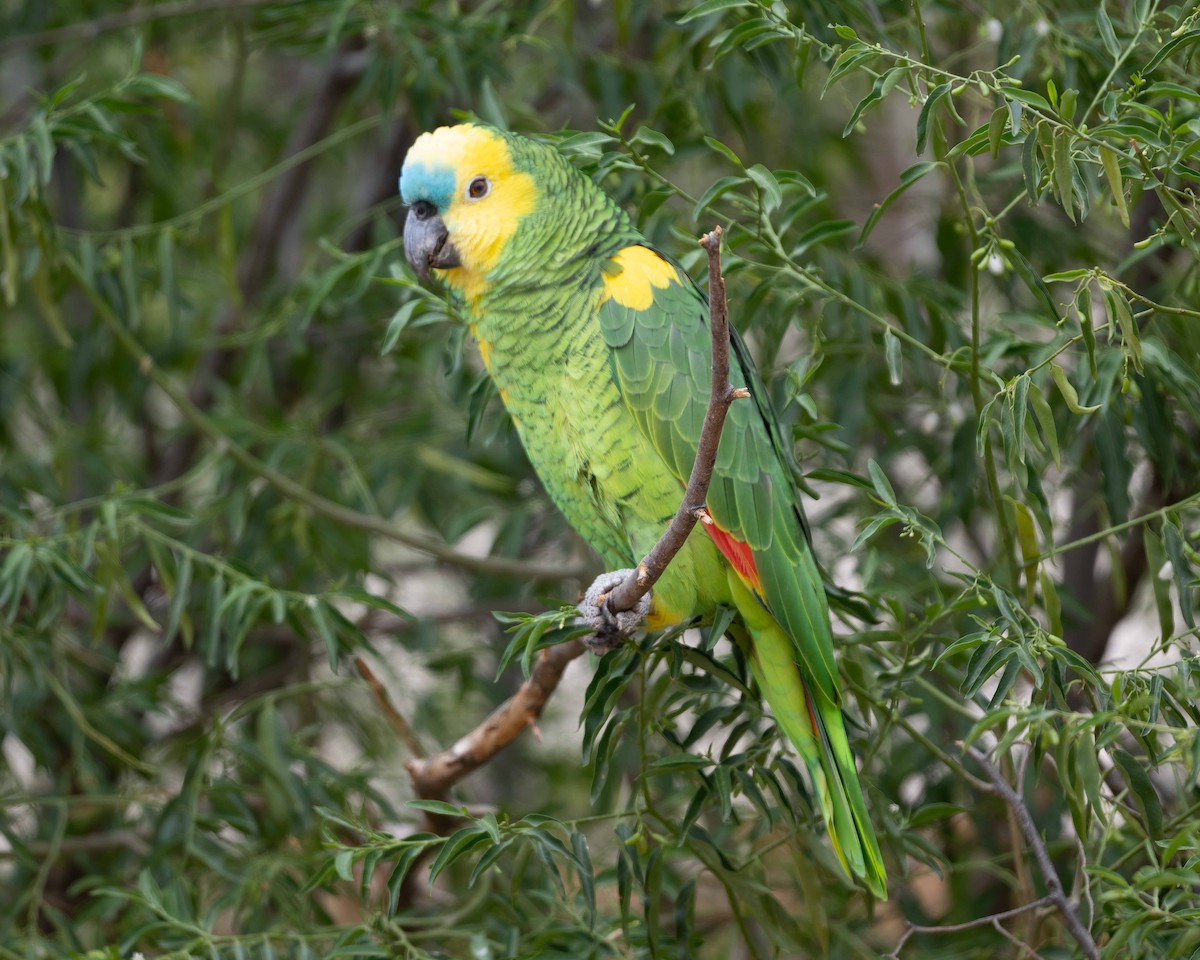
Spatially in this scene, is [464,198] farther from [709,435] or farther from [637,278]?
[709,435]

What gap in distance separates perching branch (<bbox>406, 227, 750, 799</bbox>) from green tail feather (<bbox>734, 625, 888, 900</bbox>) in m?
0.18

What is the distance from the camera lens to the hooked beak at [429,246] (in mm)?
1268

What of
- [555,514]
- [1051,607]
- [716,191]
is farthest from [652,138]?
[555,514]

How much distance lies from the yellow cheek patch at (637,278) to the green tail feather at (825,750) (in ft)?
1.20

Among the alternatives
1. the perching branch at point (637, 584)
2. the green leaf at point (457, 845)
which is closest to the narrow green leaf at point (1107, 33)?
the perching branch at point (637, 584)

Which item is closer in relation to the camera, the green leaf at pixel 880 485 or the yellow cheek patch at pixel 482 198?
the green leaf at pixel 880 485

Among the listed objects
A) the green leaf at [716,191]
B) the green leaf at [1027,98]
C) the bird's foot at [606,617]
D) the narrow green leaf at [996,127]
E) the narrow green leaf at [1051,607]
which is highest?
the green leaf at [1027,98]

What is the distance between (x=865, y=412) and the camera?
1.57 m

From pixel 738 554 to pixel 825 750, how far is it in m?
0.21

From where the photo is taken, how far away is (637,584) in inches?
40.4

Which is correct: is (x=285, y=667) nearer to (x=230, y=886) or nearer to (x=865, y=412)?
(x=230, y=886)

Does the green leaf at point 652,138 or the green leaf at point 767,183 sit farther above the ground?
the green leaf at point 652,138

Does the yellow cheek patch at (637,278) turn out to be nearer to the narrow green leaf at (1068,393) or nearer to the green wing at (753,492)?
the green wing at (753,492)

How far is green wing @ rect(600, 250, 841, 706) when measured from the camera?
114 cm
